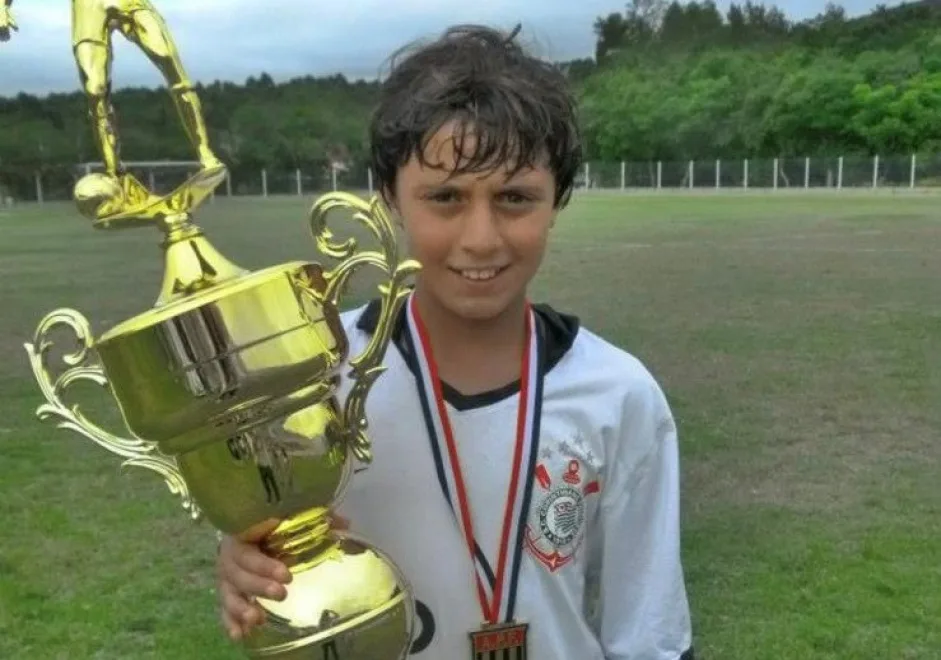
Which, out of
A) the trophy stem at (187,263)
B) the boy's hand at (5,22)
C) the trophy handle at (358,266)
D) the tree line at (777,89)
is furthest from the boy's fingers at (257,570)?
the tree line at (777,89)

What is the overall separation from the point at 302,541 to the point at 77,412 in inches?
9.4

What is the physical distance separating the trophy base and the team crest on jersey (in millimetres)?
172

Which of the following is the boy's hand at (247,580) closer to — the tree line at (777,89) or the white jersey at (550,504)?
the white jersey at (550,504)

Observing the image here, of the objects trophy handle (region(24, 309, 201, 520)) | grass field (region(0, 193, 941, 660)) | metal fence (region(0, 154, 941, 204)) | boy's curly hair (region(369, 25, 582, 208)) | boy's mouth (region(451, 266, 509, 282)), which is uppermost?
boy's curly hair (region(369, 25, 582, 208))

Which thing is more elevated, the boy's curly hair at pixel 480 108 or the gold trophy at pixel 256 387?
the boy's curly hair at pixel 480 108

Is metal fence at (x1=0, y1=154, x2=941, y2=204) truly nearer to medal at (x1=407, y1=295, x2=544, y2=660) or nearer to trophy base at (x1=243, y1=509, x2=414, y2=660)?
medal at (x1=407, y1=295, x2=544, y2=660)

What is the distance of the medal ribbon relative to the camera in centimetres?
124

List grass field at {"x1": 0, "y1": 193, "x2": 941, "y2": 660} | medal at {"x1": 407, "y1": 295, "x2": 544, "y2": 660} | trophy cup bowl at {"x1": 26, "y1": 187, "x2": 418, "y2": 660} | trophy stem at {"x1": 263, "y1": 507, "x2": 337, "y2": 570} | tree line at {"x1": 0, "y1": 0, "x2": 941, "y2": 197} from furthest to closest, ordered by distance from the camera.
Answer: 1. tree line at {"x1": 0, "y1": 0, "x2": 941, "y2": 197}
2. grass field at {"x1": 0, "y1": 193, "x2": 941, "y2": 660}
3. medal at {"x1": 407, "y1": 295, "x2": 544, "y2": 660}
4. trophy stem at {"x1": 263, "y1": 507, "x2": 337, "y2": 570}
5. trophy cup bowl at {"x1": 26, "y1": 187, "x2": 418, "y2": 660}

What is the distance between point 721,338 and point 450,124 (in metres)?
5.89

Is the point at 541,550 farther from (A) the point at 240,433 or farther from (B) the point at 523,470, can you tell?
(A) the point at 240,433

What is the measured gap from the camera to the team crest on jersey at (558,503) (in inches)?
49.4

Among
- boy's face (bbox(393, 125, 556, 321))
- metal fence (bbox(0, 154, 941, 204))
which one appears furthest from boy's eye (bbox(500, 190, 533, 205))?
metal fence (bbox(0, 154, 941, 204))

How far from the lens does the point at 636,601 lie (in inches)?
Result: 50.4

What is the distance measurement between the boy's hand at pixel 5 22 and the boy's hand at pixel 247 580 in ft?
1.59
